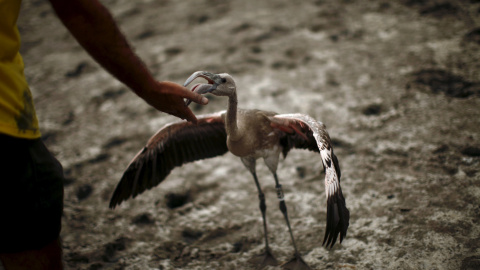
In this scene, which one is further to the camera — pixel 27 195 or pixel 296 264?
pixel 296 264

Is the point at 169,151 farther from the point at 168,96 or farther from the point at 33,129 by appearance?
the point at 33,129

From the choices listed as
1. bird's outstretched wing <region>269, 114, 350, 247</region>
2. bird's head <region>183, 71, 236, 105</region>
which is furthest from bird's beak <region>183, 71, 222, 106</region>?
bird's outstretched wing <region>269, 114, 350, 247</region>

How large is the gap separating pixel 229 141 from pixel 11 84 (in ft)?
5.39

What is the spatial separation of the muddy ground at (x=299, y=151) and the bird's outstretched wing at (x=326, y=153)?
2.98 feet

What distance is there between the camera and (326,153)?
2.55 m

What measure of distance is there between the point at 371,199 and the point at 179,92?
8.44 ft

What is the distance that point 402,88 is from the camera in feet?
17.3

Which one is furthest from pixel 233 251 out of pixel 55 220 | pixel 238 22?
pixel 238 22

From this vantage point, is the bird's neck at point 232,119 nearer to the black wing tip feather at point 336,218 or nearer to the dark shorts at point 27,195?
the black wing tip feather at point 336,218

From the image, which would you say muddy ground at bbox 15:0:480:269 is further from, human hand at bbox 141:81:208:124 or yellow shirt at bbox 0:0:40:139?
yellow shirt at bbox 0:0:40:139

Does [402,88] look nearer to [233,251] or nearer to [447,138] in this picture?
[447,138]

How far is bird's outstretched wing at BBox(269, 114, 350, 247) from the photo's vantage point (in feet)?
7.76

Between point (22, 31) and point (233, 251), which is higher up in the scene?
point (22, 31)

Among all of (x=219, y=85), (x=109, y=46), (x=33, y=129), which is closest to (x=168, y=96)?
(x=109, y=46)
